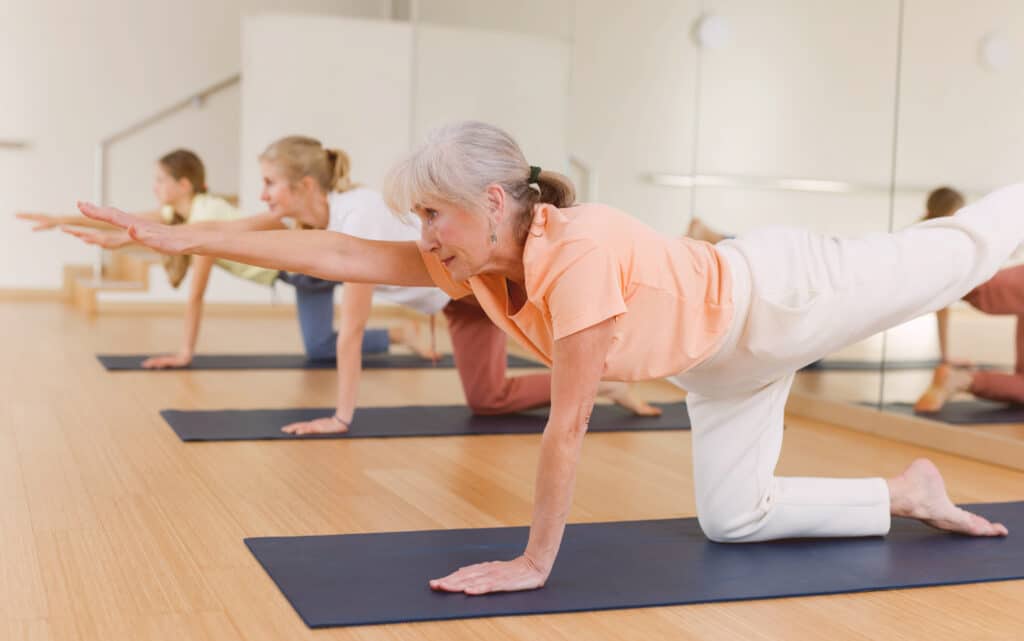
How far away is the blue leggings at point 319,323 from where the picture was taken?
4.70m

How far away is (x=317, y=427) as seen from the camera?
10.6ft

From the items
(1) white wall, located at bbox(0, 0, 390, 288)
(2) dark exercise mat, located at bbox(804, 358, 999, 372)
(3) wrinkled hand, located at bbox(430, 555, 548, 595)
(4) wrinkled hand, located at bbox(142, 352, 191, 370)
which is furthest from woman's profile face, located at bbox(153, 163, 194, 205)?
(1) white wall, located at bbox(0, 0, 390, 288)

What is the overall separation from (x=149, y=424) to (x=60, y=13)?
5.34 m

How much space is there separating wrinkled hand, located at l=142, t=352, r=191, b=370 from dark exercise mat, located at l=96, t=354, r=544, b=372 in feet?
0.07

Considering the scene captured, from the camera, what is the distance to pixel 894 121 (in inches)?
143

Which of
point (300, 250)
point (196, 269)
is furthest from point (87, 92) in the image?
point (300, 250)

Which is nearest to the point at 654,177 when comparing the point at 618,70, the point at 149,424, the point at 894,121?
the point at 618,70

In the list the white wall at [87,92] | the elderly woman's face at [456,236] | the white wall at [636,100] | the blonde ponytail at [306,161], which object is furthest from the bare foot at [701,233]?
the white wall at [87,92]

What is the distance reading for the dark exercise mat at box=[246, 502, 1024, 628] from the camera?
5.98 feet

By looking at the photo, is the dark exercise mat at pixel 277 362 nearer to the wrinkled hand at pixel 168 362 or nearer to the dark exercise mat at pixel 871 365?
the wrinkled hand at pixel 168 362

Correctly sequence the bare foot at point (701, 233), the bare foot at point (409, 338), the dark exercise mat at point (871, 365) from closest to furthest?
the dark exercise mat at point (871, 365) → the bare foot at point (701, 233) → the bare foot at point (409, 338)

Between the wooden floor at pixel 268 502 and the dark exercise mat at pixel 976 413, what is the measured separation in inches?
5.1

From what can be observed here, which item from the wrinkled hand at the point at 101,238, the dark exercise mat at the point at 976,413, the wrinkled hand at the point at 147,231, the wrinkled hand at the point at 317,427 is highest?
the wrinkled hand at the point at 147,231

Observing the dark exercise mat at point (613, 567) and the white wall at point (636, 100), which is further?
the white wall at point (636, 100)
